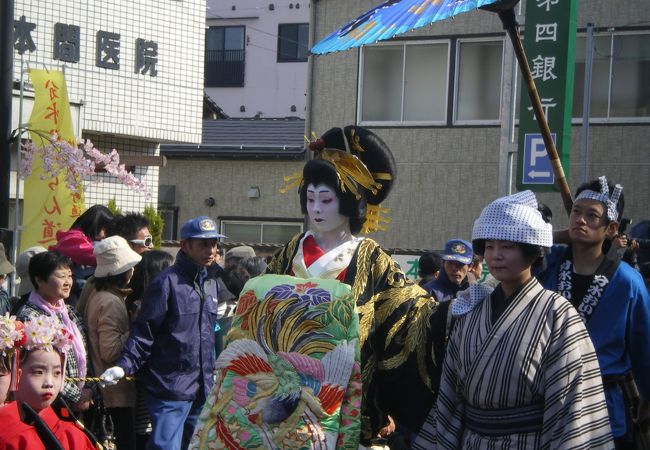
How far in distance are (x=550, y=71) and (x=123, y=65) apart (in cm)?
533

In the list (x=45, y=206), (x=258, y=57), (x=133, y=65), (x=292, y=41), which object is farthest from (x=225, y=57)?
(x=45, y=206)

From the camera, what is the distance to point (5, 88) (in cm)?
577

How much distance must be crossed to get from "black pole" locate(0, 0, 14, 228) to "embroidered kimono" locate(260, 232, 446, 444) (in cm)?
183

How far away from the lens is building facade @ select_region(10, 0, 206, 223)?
12.3 metres

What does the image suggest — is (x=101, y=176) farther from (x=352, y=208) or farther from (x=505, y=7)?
(x=505, y=7)

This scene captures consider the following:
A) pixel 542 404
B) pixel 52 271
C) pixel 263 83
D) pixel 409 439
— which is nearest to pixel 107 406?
pixel 52 271

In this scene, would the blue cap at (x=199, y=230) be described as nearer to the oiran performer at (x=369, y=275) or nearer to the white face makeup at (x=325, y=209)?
the oiran performer at (x=369, y=275)

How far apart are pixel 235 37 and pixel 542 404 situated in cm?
2796

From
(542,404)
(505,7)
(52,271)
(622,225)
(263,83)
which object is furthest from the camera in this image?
(263,83)

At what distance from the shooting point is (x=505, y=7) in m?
4.55

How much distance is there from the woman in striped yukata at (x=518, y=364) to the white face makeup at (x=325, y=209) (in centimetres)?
111

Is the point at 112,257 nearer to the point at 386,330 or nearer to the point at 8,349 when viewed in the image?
the point at 386,330

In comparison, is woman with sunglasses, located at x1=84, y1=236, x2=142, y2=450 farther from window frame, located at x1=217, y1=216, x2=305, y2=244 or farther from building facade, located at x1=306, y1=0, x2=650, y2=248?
window frame, located at x1=217, y1=216, x2=305, y2=244

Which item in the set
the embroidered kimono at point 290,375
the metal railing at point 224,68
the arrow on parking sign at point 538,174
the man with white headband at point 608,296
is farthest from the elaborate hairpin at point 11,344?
the metal railing at point 224,68
